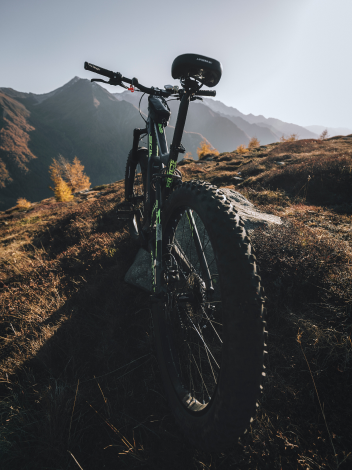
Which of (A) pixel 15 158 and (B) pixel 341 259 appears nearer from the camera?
(B) pixel 341 259

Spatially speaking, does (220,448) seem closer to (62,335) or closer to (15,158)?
(62,335)

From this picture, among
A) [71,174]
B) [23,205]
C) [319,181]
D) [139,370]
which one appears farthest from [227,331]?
[71,174]

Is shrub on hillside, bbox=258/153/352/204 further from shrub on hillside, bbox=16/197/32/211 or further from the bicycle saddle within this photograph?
shrub on hillside, bbox=16/197/32/211

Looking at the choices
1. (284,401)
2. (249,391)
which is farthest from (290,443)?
(249,391)

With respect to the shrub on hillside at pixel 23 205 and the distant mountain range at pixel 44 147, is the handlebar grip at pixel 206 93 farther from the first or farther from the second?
the distant mountain range at pixel 44 147

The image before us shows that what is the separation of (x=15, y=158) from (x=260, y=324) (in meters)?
171

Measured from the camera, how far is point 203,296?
62.8 inches

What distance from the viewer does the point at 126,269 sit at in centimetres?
351

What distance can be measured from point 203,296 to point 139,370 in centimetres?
126

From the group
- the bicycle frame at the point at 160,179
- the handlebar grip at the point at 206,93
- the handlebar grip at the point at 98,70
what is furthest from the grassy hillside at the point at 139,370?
the handlebar grip at the point at 98,70

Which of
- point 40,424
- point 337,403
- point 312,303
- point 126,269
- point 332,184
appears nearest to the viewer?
point 337,403

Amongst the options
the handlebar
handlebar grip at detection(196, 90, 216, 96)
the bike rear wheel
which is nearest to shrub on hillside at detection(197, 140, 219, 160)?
the handlebar

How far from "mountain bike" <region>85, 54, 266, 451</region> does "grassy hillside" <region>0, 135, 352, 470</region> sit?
0.34 metres

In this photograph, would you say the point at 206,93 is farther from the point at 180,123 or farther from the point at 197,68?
the point at 180,123
